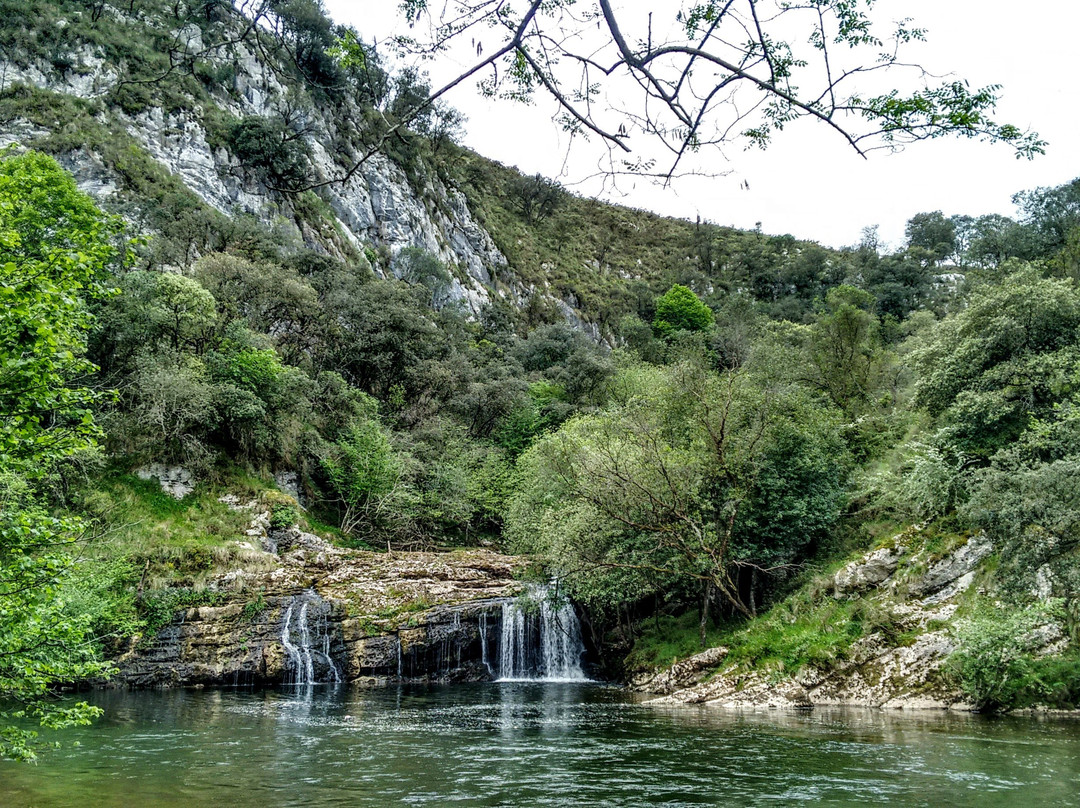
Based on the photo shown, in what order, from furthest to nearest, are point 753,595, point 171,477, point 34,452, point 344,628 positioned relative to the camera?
point 171,477 → point 344,628 → point 753,595 → point 34,452

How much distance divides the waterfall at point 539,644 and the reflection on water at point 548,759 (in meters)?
9.04

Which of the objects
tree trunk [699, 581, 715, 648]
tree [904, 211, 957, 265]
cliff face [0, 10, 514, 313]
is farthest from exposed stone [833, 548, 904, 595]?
tree [904, 211, 957, 265]

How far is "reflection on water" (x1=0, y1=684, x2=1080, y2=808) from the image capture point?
10.5 metres

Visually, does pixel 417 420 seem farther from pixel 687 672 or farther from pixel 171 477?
pixel 687 672

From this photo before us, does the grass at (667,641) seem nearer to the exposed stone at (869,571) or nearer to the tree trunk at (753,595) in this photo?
the tree trunk at (753,595)

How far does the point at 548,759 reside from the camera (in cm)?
1354

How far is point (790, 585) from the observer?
26047 mm

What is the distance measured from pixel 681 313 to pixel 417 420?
167 ft

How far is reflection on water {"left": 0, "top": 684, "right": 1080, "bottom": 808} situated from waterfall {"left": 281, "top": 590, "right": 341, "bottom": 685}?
256 inches

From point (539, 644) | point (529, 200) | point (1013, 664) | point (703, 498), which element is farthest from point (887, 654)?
point (529, 200)

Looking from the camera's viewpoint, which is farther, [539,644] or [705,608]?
[539,644]

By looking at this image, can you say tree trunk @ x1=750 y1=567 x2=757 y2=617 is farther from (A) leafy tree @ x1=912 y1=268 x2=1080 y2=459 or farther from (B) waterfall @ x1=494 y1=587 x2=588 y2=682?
(A) leafy tree @ x1=912 y1=268 x2=1080 y2=459

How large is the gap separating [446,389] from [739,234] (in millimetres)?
98732

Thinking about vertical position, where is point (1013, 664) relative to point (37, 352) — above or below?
below
